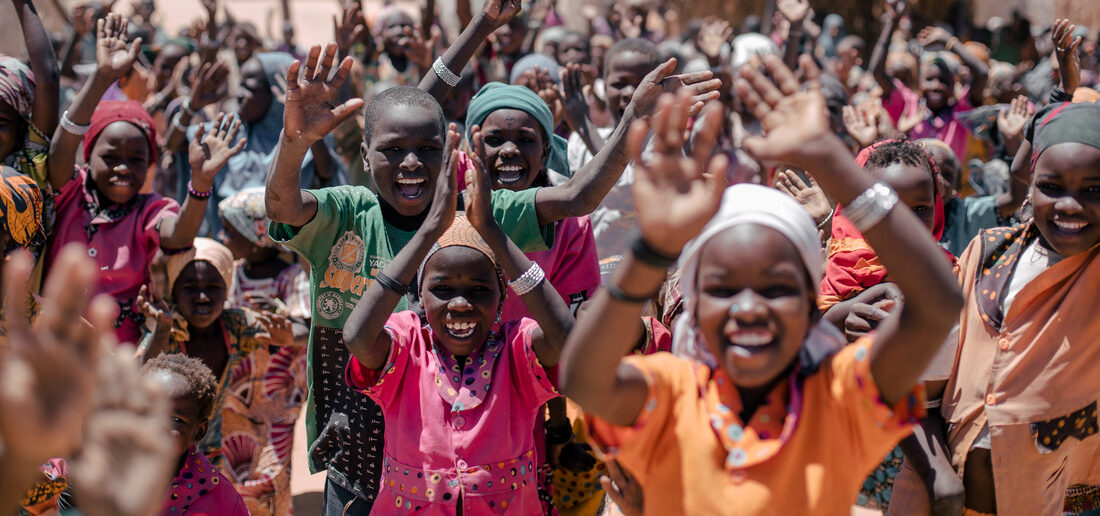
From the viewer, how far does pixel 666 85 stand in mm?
3566

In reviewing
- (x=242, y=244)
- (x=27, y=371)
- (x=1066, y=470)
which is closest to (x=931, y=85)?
(x=1066, y=470)

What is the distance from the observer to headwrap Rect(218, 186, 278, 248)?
5.18 meters

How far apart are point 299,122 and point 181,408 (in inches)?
39.5

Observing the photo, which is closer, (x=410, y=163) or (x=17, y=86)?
(x=410, y=163)

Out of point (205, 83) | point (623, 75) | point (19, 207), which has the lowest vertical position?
point (623, 75)

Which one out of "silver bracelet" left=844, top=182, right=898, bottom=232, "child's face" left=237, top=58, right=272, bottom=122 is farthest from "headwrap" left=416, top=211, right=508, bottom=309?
"child's face" left=237, top=58, right=272, bottom=122

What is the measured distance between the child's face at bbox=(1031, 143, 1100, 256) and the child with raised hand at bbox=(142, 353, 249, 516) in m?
2.75

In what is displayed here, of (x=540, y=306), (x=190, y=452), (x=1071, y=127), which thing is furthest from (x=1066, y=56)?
(x=190, y=452)

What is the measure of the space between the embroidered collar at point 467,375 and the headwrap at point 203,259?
1.86 metres

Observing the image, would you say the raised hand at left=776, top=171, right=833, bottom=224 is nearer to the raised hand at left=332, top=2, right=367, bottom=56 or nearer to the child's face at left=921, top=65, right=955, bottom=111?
the raised hand at left=332, top=2, right=367, bottom=56

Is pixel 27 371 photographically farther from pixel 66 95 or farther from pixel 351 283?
pixel 66 95

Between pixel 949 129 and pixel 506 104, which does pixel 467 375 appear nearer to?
pixel 506 104

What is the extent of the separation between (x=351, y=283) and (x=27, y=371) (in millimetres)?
1810

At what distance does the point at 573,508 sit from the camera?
3873 mm
